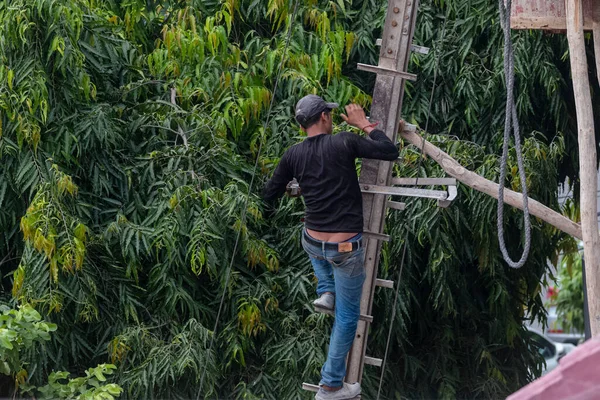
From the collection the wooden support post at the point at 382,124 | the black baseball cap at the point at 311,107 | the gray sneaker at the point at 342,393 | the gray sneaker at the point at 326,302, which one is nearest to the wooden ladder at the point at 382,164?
the wooden support post at the point at 382,124

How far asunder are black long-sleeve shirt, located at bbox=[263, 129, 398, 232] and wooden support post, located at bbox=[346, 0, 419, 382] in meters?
0.28

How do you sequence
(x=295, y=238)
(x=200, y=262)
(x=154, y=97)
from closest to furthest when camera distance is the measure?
(x=200, y=262), (x=295, y=238), (x=154, y=97)

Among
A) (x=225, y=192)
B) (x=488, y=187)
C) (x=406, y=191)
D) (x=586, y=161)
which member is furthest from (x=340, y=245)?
(x=225, y=192)

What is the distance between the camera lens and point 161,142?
25.3 ft

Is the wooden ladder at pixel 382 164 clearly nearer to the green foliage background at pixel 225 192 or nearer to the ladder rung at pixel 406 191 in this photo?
the ladder rung at pixel 406 191

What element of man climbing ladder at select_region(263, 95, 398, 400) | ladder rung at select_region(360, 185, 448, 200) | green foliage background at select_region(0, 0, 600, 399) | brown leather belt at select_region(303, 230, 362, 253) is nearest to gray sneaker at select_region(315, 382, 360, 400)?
man climbing ladder at select_region(263, 95, 398, 400)

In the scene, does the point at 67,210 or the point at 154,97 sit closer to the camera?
the point at 67,210

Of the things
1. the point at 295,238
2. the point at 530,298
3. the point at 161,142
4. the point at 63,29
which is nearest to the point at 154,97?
the point at 161,142

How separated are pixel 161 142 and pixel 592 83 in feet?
11.2

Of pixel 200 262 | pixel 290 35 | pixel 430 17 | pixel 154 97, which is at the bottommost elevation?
pixel 200 262

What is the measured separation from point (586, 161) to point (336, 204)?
131 centimetres

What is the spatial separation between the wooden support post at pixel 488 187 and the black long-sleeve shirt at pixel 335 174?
2.14 feet

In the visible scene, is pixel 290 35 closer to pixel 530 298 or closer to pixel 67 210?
pixel 67 210

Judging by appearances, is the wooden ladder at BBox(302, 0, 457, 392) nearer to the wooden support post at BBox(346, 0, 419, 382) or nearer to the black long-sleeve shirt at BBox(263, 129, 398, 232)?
the wooden support post at BBox(346, 0, 419, 382)
